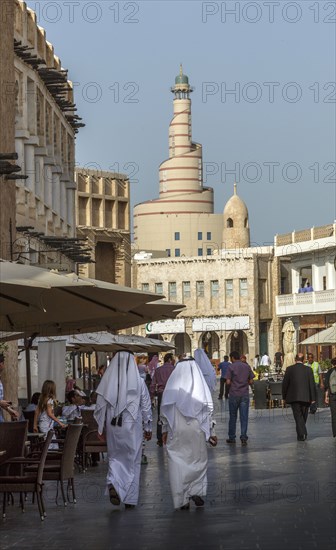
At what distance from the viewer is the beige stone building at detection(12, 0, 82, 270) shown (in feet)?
117

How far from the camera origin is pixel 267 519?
12.7 meters

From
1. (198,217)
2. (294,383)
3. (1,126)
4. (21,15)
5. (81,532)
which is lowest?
(81,532)

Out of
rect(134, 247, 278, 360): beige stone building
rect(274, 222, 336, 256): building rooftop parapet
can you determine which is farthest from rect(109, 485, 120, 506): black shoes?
rect(134, 247, 278, 360): beige stone building

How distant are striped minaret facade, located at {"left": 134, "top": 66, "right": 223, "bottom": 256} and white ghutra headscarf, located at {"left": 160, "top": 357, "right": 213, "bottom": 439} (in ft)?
376

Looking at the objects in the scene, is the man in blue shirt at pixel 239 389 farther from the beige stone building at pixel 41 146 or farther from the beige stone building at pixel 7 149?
the beige stone building at pixel 41 146

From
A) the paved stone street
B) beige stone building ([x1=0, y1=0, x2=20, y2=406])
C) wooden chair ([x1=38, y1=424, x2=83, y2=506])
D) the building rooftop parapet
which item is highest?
the building rooftop parapet

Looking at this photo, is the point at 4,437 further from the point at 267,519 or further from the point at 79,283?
the point at 267,519

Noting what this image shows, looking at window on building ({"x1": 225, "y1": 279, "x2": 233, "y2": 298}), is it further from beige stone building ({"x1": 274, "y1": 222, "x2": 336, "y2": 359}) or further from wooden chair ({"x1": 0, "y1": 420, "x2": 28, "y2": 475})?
wooden chair ({"x1": 0, "y1": 420, "x2": 28, "y2": 475})

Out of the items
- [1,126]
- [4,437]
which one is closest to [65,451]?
[4,437]

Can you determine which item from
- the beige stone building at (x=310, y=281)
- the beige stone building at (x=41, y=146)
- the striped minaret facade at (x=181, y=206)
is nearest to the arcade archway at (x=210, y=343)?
the beige stone building at (x=310, y=281)

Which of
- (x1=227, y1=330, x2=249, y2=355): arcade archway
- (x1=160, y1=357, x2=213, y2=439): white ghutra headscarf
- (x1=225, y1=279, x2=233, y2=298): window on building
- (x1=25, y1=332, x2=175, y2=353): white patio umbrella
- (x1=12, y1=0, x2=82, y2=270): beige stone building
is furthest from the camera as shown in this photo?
(x1=225, y1=279, x2=233, y2=298): window on building

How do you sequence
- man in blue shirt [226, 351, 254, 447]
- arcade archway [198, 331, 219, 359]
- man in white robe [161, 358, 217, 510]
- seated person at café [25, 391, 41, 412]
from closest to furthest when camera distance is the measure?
1. man in white robe [161, 358, 217, 510]
2. seated person at café [25, 391, 41, 412]
3. man in blue shirt [226, 351, 254, 447]
4. arcade archway [198, 331, 219, 359]

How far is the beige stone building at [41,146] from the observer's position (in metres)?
35.7

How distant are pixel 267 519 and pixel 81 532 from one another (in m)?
1.72
